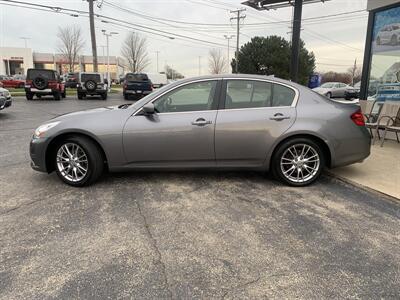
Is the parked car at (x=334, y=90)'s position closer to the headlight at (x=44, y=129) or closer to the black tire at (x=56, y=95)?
the black tire at (x=56, y=95)

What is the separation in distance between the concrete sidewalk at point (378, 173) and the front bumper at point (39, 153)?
426 centimetres

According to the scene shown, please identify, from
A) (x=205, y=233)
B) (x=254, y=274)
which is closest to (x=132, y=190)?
(x=205, y=233)

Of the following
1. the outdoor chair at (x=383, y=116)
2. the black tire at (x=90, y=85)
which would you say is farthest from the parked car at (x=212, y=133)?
the black tire at (x=90, y=85)

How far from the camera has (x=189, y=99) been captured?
4586 mm

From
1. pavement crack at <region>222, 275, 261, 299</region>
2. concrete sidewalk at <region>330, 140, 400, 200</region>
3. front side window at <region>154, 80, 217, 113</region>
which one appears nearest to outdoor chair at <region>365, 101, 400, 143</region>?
concrete sidewalk at <region>330, 140, 400, 200</region>

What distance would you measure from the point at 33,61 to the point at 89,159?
8810 cm

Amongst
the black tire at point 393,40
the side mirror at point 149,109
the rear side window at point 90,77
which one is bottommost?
the side mirror at point 149,109

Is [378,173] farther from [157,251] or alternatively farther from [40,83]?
[40,83]

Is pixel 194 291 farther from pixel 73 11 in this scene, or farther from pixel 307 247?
pixel 73 11

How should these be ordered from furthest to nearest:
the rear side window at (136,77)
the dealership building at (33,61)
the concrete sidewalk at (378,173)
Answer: the dealership building at (33,61)
the rear side window at (136,77)
the concrete sidewalk at (378,173)

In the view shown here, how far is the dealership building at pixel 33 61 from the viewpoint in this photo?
7469cm

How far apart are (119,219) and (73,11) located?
25445 millimetres

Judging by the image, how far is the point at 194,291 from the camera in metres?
2.41

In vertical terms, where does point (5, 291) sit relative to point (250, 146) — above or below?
below
